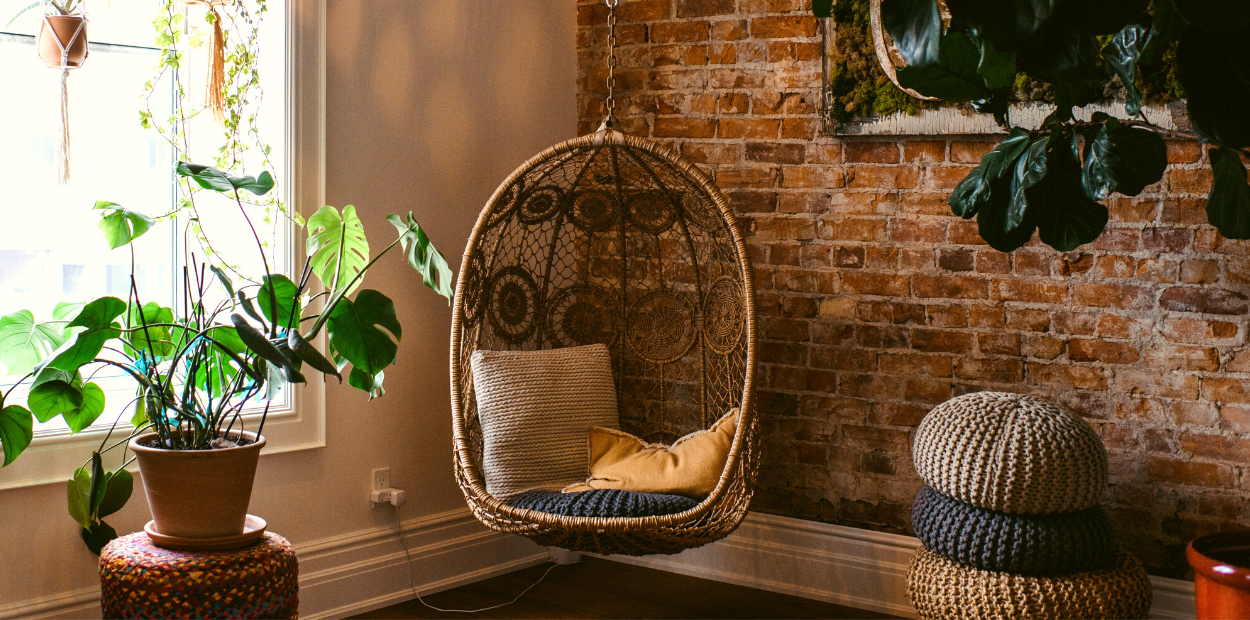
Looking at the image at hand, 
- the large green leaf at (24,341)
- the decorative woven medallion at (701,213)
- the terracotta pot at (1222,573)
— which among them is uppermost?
the decorative woven medallion at (701,213)

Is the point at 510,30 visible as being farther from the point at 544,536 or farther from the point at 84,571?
the point at 84,571

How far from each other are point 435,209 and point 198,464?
126 centimetres

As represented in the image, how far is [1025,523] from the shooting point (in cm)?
221

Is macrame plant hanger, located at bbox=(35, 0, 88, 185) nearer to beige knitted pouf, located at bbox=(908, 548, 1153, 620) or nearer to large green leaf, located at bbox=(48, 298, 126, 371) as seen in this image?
large green leaf, located at bbox=(48, 298, 126, 371)

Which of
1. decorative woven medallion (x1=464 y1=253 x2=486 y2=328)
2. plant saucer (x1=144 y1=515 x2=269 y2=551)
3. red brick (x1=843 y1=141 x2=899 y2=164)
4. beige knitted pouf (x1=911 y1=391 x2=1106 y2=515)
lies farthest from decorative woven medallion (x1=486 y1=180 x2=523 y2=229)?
beige knitted pouf (x1=911 y1=391 x2=1106 y2=515)

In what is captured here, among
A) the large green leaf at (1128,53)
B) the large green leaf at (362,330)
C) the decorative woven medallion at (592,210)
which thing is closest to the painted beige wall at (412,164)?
the decorative woven medallion at (592,210)

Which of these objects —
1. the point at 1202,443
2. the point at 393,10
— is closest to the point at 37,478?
the point at 393,10

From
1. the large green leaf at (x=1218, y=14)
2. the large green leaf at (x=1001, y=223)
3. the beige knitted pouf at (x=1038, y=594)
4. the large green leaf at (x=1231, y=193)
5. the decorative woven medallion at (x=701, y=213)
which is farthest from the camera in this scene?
the decorative woven medallion at (x=701, y=213)

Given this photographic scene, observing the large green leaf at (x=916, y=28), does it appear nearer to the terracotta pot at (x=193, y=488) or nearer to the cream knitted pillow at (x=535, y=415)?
the terracotta pot at (x=193, y=488)

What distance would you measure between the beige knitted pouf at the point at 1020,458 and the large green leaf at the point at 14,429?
2.01m

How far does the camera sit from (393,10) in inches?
111

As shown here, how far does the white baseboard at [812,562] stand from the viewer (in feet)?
9.27

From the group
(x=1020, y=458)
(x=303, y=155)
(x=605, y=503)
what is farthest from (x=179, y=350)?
(x=1020, y=458)

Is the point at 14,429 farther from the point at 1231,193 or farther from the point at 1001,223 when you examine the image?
the point at 1231,193
